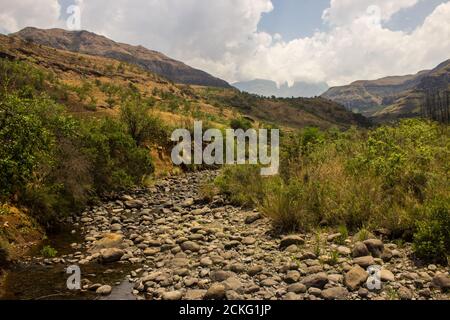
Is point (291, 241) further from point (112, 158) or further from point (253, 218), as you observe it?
point (112, 158)

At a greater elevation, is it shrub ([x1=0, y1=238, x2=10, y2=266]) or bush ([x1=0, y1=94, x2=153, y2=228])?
bush ([x1=0, y1=94, x2=153, y2=228])

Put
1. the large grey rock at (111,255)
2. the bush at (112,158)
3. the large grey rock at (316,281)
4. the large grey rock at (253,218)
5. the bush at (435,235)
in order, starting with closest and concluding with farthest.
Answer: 1. the large grey rock at (316,281)
2. the bush at (435,235)
3. the large grey rock at (111,255)
4. the large grey rock at (253,218)
5. the bush at (112,158)

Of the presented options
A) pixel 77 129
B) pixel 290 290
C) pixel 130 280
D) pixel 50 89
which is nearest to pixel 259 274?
pixel 290 290

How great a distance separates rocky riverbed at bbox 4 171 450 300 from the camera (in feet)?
20.7

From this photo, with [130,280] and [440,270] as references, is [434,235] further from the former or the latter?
[130,280]

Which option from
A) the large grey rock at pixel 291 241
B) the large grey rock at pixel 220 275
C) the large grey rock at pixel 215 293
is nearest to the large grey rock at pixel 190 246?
the large grey rock at pixel 220 275

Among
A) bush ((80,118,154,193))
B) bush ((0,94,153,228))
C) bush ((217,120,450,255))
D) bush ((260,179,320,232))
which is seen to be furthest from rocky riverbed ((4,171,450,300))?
bush ((80,118,154,193))

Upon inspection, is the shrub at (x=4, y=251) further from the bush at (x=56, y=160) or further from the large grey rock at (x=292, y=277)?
the large grey rock at (x=292, y=277)

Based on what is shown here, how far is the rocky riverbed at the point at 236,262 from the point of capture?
6.31m

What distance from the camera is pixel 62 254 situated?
9.20m

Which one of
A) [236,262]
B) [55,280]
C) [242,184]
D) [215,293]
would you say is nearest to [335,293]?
[215,293]

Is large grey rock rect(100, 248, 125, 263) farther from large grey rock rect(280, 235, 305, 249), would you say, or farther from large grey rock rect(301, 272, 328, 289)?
large grey rock rect(301, 272, 328, 289)

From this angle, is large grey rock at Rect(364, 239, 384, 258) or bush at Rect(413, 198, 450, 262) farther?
large grey rock at Rect(364, 239, 384, 258)

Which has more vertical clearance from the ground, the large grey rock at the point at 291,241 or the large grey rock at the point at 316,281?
the large grey rock at the point at 291,241
